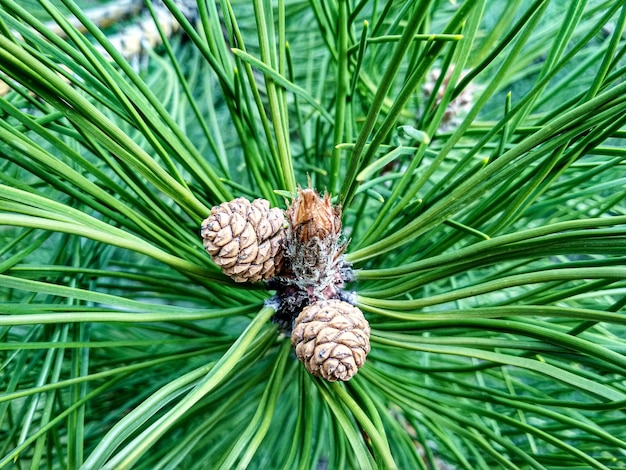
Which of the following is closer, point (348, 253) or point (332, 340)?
point (332, 340)

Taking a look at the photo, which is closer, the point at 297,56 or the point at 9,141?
the point at 9,141

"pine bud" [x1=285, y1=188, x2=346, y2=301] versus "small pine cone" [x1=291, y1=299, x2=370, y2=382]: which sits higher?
"pine bud" [x1=285, y1=188, x2=346, y2=301]

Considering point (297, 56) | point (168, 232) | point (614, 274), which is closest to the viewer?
point (614, 274)

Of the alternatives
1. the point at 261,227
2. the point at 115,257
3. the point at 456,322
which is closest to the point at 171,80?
the point at 115,257

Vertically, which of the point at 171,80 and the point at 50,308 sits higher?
the point at 171,80

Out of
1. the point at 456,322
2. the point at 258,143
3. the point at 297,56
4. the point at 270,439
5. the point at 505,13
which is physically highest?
the point at 297,56

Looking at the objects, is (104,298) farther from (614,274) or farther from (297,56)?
(297,56)
